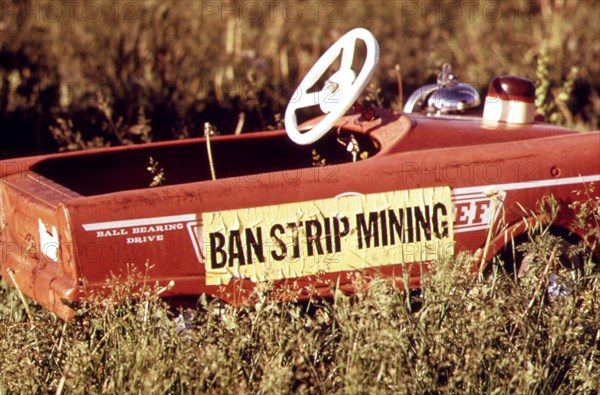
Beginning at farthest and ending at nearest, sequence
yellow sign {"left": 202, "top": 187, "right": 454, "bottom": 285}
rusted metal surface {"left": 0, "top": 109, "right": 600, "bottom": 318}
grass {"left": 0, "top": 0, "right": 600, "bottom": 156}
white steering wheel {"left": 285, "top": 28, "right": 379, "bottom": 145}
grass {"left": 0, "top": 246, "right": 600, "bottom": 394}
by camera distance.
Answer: grass {"left": 0, "top": 0, "right": 600, "bottom": 156} → white steering wheel {"left": 285, "top": 28, "right": 379, "bottom": 145} → yellow sign {"left": 202, "top": 187, "right": 454, "bottom": 285} → rusted metal surface {"left": 0, "top": 109, "right": 600, "bottom": 318} → grass {"left": 0, "top": 246, "right": 600, "bottom": 394}

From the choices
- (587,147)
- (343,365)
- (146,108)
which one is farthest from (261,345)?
(146,108)

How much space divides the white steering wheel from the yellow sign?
14.7 inches

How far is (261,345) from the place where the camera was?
350 cm

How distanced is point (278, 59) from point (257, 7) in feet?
6.99

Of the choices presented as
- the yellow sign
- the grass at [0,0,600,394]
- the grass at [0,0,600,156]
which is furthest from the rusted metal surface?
the grass at [0,0,600,156]

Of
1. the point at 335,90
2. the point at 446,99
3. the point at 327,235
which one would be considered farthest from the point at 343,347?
the point at 446,99

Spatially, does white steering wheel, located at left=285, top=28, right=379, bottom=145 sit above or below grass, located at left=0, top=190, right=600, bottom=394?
above

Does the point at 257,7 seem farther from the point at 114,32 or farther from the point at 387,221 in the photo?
the point at 387,221

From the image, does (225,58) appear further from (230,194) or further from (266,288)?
(266,288)

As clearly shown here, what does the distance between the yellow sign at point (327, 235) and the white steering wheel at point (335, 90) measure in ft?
1.22

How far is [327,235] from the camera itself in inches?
159

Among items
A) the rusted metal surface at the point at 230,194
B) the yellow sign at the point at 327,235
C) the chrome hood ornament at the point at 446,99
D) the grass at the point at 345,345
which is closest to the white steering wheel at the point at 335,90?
the rusted metal surface at the point at 230,194

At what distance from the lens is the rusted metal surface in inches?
149

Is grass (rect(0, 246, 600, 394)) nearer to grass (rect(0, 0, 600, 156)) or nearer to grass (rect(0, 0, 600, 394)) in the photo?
grass (rect(0, 0, 600, 394))
